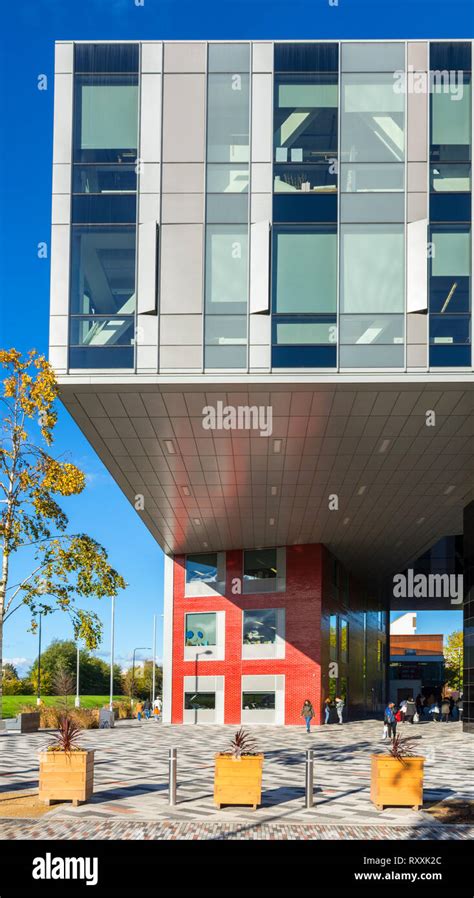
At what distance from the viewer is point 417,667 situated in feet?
325

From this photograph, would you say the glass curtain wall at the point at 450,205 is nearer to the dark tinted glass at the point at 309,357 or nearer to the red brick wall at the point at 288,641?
the dark tinted glass at the point at 309,357

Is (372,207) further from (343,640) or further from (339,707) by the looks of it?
(343,640)

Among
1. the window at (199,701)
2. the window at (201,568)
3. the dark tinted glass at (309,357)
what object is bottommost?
the window at (199,701)

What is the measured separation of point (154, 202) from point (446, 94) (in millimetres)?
7232

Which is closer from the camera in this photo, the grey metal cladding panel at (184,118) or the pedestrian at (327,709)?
the grey metal cladding panel at (184,118)

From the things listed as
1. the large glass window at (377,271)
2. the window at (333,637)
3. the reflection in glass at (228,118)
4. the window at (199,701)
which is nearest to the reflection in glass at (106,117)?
the reflection in glass at (228,118)

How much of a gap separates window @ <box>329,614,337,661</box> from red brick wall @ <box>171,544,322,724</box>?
3737 millimetres

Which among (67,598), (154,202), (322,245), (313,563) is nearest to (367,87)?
(322,245)

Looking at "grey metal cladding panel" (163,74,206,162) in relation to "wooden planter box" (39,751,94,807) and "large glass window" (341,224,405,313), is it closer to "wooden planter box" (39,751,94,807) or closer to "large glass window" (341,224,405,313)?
"large glass window" (341,224,405,313)

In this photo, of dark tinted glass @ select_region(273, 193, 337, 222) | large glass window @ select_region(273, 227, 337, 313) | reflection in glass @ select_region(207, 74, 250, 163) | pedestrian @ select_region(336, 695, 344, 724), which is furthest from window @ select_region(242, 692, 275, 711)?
reflection in glass @ select_region(207, 74, 250, 163)

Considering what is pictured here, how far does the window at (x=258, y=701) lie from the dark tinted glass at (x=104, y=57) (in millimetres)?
32816

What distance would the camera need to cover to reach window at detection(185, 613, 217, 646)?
50.3 m

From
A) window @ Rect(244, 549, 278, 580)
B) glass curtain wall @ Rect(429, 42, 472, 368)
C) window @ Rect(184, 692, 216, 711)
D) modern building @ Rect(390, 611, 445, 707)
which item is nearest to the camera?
glass curtain wall @ Rect(429, 42, 472, 368)

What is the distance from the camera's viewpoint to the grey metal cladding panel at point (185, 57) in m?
23.2
